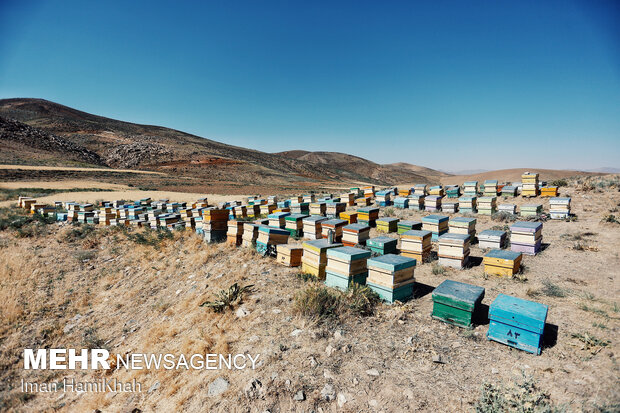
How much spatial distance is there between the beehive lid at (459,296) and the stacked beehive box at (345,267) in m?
1.99

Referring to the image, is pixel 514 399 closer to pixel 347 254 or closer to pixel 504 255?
pixel 347 254

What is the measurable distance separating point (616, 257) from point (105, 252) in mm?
22914

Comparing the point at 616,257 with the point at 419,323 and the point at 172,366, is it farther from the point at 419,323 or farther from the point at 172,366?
the point at 172,366

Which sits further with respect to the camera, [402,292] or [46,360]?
[46,360]

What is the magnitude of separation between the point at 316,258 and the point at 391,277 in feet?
7.69

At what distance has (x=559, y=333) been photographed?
630 centimetres

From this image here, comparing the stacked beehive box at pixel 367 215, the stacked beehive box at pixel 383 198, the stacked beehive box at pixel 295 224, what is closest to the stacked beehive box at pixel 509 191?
the stacked beehive box at pixel 383 198

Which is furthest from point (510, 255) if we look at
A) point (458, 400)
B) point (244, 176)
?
point (244, 176)

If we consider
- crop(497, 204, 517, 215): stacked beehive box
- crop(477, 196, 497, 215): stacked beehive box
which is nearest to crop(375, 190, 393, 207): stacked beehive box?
crop(477, 196, 497, 215): stacked beehive box

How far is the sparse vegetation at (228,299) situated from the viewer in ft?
25.6

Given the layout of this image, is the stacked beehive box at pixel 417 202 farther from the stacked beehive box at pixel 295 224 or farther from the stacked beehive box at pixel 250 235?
the stacked beehive box at pixel 250 235

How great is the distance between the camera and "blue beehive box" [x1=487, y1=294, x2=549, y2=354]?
5.49m

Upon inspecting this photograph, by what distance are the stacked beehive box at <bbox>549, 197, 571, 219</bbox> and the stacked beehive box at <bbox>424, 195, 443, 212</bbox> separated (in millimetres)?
6114

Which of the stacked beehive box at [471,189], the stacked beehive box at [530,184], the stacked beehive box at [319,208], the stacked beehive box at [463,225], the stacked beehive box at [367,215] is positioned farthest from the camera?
the stacked beehive box at [471,189]
